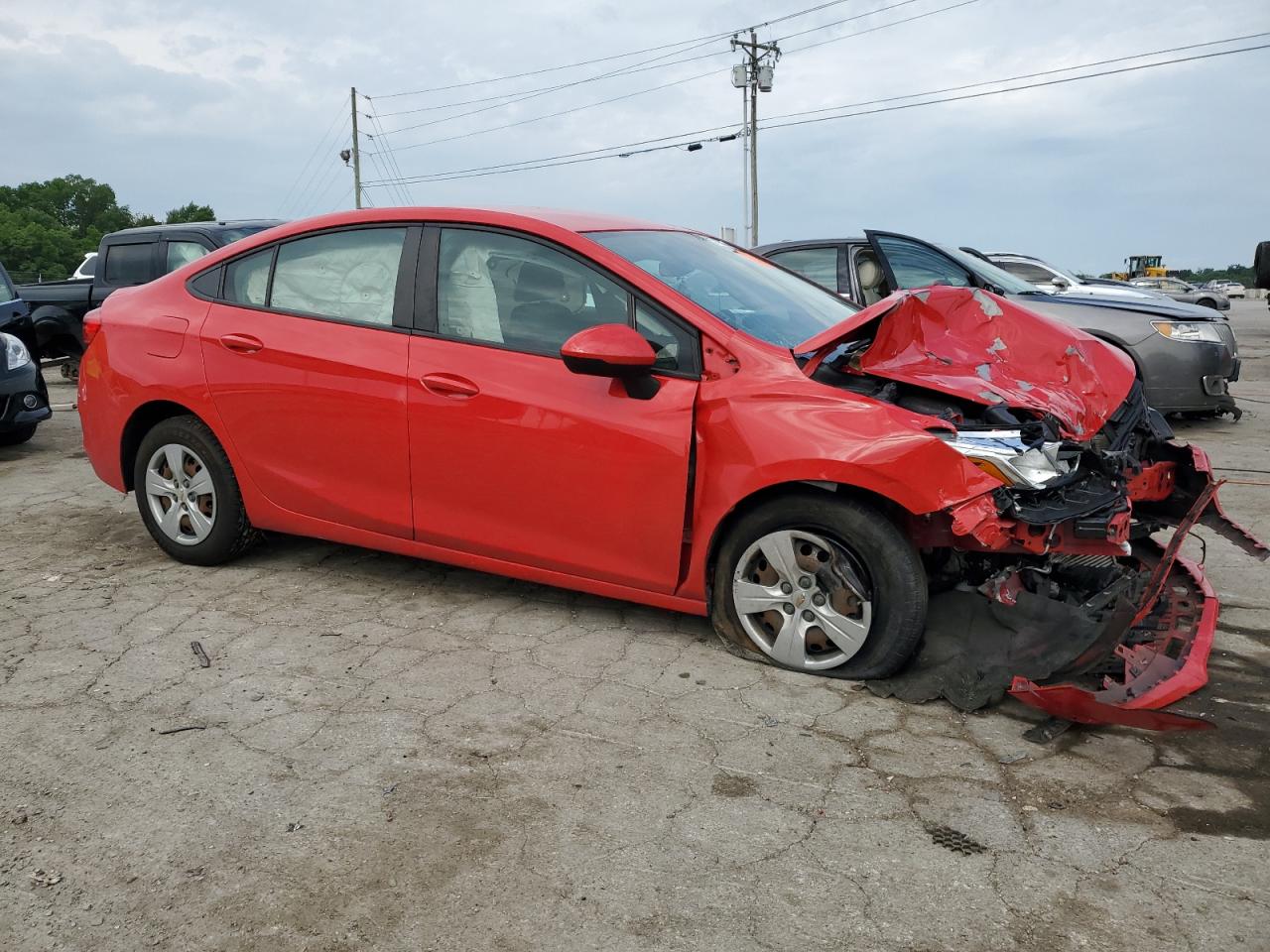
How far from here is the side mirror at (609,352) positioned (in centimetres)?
350

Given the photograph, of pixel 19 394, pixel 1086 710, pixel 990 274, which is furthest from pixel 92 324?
pixel 990 274

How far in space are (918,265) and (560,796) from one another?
5.59 metres

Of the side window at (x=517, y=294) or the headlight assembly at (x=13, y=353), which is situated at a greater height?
the side window at (x=517, y=294)

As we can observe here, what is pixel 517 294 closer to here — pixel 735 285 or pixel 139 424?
pixel 735 285

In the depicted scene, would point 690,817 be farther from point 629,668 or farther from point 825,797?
point 629,668

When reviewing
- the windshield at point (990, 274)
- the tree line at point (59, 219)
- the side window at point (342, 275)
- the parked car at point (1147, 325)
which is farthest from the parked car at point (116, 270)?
the tree line at point (59, 219)

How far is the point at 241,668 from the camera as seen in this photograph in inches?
147

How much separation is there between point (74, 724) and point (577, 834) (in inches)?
67.8

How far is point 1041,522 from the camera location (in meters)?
3.13

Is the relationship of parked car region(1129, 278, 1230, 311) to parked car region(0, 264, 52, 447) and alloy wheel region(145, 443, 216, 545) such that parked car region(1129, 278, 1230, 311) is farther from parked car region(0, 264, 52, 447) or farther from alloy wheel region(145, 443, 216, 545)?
alloy wheel region(145, 443, 216, 545)

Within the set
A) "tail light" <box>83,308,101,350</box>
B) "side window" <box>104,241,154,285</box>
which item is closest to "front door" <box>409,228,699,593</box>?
"tail light" <box>83,308,101,350</box>

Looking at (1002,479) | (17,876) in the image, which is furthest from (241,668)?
(1002,479)

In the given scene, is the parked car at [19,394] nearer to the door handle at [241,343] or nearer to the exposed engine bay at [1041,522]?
the door handle at [241,343]

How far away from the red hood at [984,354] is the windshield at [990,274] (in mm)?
4075
